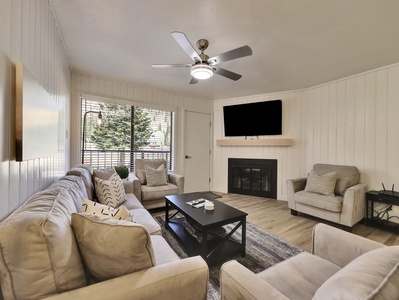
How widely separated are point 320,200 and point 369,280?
2.54 m

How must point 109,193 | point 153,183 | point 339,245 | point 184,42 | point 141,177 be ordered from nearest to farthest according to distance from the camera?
point 339,245 < point 184,42 < point 109,193 < point 153,183 < point 141,177

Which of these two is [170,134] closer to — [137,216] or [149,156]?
[149,156]

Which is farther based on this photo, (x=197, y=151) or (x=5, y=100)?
(x=197, y=151)

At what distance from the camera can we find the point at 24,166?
111 centimetres

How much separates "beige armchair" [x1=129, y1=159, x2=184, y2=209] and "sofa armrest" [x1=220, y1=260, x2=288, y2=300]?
7.53 feet

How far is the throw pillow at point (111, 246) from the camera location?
85cm

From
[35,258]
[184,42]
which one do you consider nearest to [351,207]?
[184,42]

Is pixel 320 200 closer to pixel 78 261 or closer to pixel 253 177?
pixel 253 177

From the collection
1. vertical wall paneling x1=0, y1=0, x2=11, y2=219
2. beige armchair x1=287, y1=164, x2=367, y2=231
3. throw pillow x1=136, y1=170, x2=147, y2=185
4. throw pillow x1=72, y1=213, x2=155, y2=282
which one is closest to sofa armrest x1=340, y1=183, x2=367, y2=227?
beige armchair x1=287, y1=164, x2=367, y2=231

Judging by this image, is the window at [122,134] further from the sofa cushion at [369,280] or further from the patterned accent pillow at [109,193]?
the sofa cushion at [369,280]

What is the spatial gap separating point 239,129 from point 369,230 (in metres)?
2.88

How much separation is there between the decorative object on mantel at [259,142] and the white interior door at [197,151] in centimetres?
43

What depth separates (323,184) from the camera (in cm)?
288

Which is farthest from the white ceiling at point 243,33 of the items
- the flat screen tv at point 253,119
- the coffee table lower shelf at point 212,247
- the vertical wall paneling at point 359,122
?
the coffee table lower shelf at point 212,247
